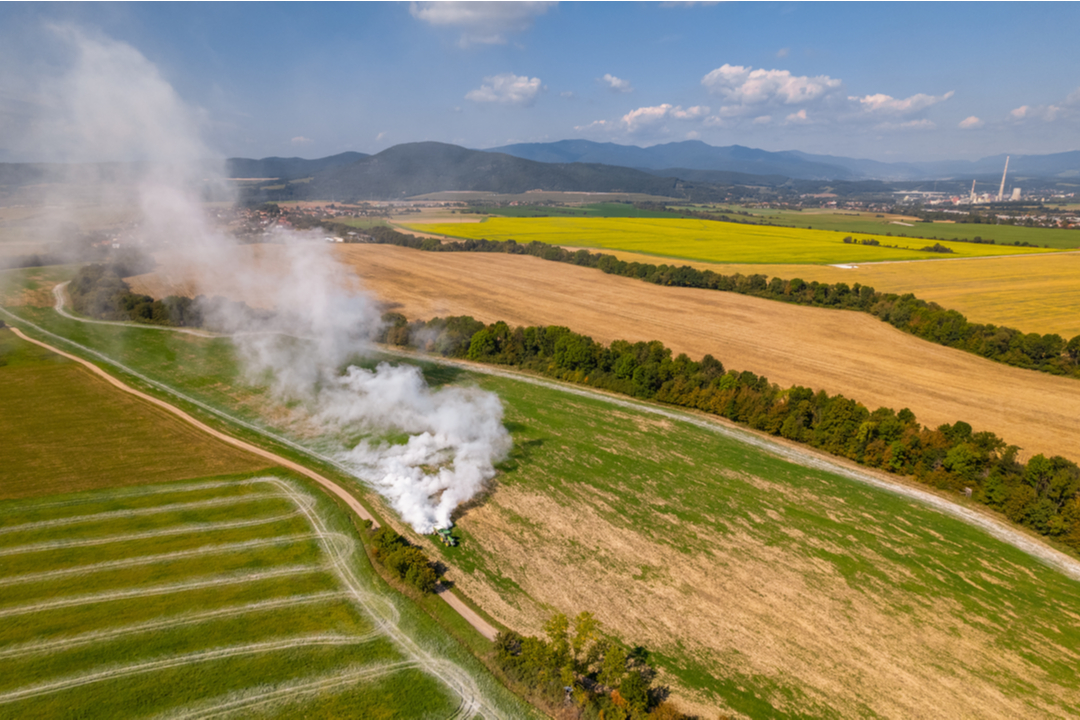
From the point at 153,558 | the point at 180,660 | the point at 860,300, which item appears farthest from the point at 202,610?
the point at 860,300

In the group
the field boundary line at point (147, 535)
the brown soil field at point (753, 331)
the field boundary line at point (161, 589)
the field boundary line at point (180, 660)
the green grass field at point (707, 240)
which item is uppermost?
the green grass field at point (707, 240)

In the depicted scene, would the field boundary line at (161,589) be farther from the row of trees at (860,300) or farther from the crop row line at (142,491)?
the row of trees at (860,300)

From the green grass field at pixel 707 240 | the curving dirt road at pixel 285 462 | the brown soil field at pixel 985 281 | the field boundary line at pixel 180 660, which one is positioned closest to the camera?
the field boundary line at pixel 180 660

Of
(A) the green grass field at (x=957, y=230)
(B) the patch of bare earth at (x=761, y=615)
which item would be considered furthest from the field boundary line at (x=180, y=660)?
(A) the green grass field at (x=957, y=230)

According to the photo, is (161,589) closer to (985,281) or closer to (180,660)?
(180,660)

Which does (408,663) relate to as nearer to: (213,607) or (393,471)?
(213,607)

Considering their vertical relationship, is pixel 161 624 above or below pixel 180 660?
above

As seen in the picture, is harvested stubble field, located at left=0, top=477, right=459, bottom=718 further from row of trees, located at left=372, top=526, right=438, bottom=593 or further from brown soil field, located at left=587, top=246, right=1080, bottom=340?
brown soil field, located at left=587, top=246, right=1080, bottom=340
